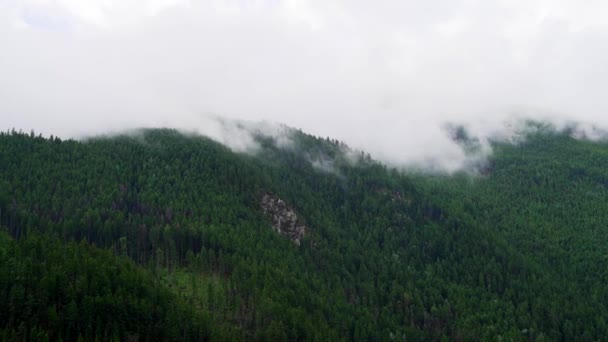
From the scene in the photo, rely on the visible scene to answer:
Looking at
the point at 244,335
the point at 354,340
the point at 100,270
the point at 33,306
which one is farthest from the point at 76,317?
the point at 354,340

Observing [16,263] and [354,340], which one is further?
[354,340]

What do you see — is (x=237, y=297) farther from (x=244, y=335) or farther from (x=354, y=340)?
(x=354, y=340)

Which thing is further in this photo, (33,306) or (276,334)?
(276,334)

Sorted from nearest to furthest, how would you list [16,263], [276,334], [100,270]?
[16,263] < [100,270] < [276,334]

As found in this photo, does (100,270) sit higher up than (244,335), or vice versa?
(100,270)

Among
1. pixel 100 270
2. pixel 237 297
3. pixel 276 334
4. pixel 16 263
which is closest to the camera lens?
pixel 16 263

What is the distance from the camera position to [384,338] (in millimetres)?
192875

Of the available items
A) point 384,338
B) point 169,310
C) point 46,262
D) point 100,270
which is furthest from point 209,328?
point 384,338

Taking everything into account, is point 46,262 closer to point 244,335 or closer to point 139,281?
point 139,281

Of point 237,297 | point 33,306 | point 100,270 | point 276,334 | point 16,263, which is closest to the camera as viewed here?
point 33,306

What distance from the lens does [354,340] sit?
18912cm

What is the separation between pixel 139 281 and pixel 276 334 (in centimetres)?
3526

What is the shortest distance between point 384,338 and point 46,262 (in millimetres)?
94233

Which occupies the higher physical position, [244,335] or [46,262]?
[46,262]
